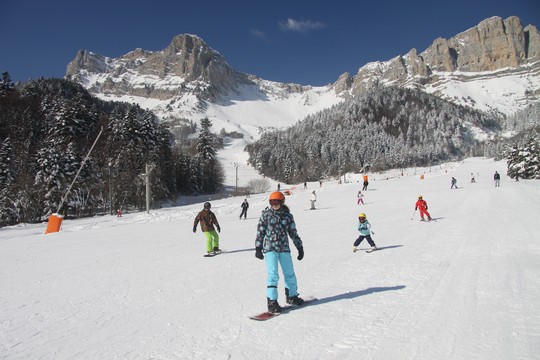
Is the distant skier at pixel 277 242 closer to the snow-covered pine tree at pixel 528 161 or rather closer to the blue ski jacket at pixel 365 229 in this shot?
the blue ski jacket at pixel 365 229

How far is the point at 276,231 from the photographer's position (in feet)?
17.2

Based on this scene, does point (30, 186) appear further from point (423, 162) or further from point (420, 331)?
point (423, 162)

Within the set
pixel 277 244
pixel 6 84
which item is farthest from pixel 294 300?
pixel 6 84

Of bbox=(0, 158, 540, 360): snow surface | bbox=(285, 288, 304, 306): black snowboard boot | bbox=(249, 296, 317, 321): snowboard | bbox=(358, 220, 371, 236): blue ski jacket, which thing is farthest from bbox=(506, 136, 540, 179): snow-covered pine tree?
bbox=(285, 288, 304, 306): black snowboard boot

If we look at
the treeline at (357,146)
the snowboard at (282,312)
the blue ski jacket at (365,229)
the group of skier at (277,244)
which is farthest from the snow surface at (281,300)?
the treeline at (357,146)

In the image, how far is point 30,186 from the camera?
108 ft

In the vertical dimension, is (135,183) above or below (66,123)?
below

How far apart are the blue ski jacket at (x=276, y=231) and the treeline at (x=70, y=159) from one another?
912 inches

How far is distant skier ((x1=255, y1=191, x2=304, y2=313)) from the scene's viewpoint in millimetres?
5160

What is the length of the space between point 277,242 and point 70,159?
37835 millimetres

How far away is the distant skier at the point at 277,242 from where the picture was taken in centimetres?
516

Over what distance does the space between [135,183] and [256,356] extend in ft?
138

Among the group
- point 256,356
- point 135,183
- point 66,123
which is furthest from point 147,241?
point 66,123

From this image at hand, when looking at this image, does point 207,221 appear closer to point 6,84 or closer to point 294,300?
point 294,300
